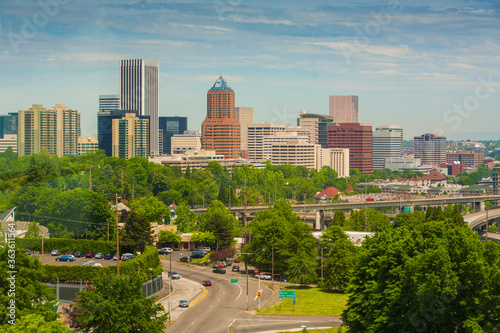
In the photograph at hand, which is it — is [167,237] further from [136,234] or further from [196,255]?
[136,234]

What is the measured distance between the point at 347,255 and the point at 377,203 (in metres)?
70.2

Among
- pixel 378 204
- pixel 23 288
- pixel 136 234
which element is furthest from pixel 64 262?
pixel 378 204

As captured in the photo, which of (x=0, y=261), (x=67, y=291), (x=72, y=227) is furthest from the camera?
(x=72, y=227)

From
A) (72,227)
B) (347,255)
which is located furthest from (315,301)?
(72,227)

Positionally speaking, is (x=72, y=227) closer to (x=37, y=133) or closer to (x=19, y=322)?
(x=19, y=322)

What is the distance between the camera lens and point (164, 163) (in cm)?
18988

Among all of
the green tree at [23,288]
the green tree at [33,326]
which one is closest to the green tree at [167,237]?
the green tree at [23,288]

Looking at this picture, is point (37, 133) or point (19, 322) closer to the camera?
point (19, 322)

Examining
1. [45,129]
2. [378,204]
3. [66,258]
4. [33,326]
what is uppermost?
[45,129]

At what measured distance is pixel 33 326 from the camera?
91.6 feet

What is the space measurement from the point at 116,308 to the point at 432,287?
15.2 metres

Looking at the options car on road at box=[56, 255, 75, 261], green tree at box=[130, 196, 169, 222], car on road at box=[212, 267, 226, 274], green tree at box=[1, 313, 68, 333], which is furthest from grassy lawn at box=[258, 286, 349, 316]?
green tree at box=[130, 196, 169, 222]

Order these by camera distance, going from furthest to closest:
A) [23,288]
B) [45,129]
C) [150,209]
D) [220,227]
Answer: [45,129], [150,209], [220,227], [23,288]

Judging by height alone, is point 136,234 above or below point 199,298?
above
